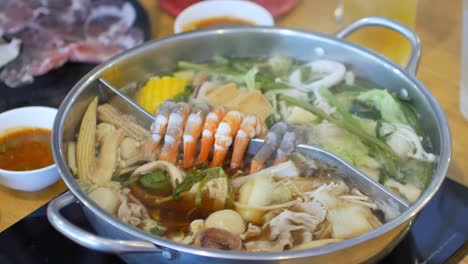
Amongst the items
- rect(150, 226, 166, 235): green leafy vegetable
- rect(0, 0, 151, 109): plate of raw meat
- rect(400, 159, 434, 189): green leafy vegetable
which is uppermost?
rect(400, 159, 434, 189): green leafy vegetable

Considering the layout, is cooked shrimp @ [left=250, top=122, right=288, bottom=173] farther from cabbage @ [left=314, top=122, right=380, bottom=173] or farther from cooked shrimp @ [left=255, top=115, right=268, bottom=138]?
cabbage @ [left=314, top=122, right=380, bottom=173]

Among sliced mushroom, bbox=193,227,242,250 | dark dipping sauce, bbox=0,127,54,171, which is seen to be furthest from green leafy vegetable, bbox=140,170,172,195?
dark dipping sauce, bbox=0,127,54,171

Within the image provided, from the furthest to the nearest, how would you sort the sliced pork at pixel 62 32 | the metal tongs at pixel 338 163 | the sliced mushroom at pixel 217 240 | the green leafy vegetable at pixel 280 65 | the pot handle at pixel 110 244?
the sliced pork at pixel 62 32 → the green leafy vegetable at pixel 280 65 → the metal tongs at pixel 338 163 → the sliced mushroom at pixel 217 240 → the pot handle at pixel 110 244

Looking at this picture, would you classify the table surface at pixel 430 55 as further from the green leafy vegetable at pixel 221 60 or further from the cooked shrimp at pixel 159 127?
the green leafy vegetable at pixel 221 60

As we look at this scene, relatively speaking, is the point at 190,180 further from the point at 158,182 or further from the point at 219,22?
the point at 219,22

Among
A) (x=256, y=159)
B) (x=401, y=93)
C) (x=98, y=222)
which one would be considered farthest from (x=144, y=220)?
(x=401, y=93)

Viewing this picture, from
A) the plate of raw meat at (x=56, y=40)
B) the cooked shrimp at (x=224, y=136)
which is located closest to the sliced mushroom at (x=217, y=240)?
the cooked shrimp at (x=224, y=136)

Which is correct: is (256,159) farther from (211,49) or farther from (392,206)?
(211,49)
